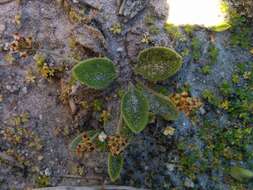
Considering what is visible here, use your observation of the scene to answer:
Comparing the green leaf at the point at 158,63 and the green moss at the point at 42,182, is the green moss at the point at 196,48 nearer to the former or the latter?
the green leaf at the point at 158,63

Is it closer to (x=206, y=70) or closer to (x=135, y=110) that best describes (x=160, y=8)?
(x=206, y=70)

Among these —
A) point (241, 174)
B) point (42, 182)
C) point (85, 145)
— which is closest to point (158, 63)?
point (85, 145)

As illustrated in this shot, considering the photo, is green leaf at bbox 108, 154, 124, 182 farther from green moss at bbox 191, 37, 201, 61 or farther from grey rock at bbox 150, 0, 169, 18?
grey rock at bbox 150, 0, 169, 18

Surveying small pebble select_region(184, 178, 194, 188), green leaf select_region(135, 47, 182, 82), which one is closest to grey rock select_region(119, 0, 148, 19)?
green leaf select_region(135, 47, 182, 82)

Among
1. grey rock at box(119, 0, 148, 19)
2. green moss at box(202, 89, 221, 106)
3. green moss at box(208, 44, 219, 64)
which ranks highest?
grey rock at box(119, 0, 148, 19)

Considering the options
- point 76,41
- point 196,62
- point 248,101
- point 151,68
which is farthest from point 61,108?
point 248,101

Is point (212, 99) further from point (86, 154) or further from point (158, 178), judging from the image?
point (86, 154)
